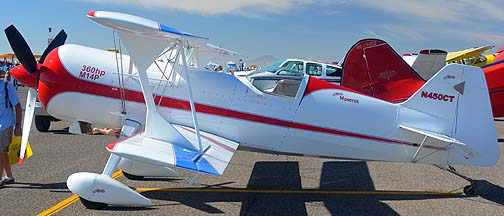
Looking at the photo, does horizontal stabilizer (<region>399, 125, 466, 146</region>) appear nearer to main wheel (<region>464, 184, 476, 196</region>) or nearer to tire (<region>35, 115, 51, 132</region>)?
main wheel (<region>464, 184, 476, 196</region>)

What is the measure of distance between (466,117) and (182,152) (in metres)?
4.03

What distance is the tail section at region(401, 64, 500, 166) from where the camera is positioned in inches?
240

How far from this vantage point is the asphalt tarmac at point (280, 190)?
5445mm

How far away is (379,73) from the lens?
28.2 feet

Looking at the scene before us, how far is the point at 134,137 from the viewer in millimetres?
5469

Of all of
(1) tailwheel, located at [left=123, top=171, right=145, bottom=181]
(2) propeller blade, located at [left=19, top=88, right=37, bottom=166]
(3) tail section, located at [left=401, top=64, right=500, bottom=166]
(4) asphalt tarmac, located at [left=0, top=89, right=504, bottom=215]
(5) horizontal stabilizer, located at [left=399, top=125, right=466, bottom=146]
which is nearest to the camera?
(4) asphalt tarmac, located at [left=0, top=89, right=504, bottom=215]

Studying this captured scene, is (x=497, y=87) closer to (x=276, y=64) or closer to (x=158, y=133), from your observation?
(x=158, y=133)

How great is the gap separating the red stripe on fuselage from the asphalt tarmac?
0.93 meters

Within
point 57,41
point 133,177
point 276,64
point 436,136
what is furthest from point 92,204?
point 276,64

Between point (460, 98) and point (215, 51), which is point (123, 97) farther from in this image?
point (460, 98)

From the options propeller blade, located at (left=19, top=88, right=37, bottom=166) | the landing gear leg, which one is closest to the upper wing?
the landing gear leg

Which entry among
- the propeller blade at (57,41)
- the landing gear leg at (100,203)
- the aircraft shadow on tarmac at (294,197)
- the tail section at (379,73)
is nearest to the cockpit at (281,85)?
the aircraft shadow on tarmac at (294,197)

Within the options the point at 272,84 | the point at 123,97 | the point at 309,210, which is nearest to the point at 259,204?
the point at 309,210

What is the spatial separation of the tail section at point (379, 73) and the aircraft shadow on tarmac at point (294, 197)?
1.69 meters
